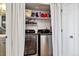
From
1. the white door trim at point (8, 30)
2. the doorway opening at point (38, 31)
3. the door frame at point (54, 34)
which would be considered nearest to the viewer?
the white door trim at point (8, 30)

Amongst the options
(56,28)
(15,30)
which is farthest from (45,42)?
(15,30)

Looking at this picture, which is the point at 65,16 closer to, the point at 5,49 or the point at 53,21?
the point at 53,21

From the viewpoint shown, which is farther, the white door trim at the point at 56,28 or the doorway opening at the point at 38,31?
the doorway opening at the point at 38,31

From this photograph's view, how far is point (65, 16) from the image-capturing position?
107 inches

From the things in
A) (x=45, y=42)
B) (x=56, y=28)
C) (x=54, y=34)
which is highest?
(x=56, y=28)

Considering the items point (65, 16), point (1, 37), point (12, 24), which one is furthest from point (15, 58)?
point (65, 16)

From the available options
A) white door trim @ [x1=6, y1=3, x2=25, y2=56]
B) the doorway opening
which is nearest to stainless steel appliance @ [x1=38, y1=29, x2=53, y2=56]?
the doorway opening

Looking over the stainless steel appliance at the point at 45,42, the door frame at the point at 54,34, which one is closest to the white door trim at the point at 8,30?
the door frame at the point at 54,34

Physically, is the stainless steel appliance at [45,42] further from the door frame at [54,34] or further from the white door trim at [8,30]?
the white door trim at [8,30]

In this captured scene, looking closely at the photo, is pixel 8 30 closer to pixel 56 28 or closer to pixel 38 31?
pixel 38 31

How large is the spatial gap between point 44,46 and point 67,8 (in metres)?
0.92

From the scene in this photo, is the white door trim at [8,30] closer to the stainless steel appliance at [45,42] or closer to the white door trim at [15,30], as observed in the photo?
the white door trim at [15,30]

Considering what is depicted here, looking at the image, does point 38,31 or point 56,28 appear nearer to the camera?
point 56,28

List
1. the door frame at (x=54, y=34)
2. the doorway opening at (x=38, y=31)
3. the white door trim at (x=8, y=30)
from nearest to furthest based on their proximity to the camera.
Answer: the white door trim at (x=8, y=30), the door frame at (x=54, y=34), the doorway opening at (x=38, y=31)
